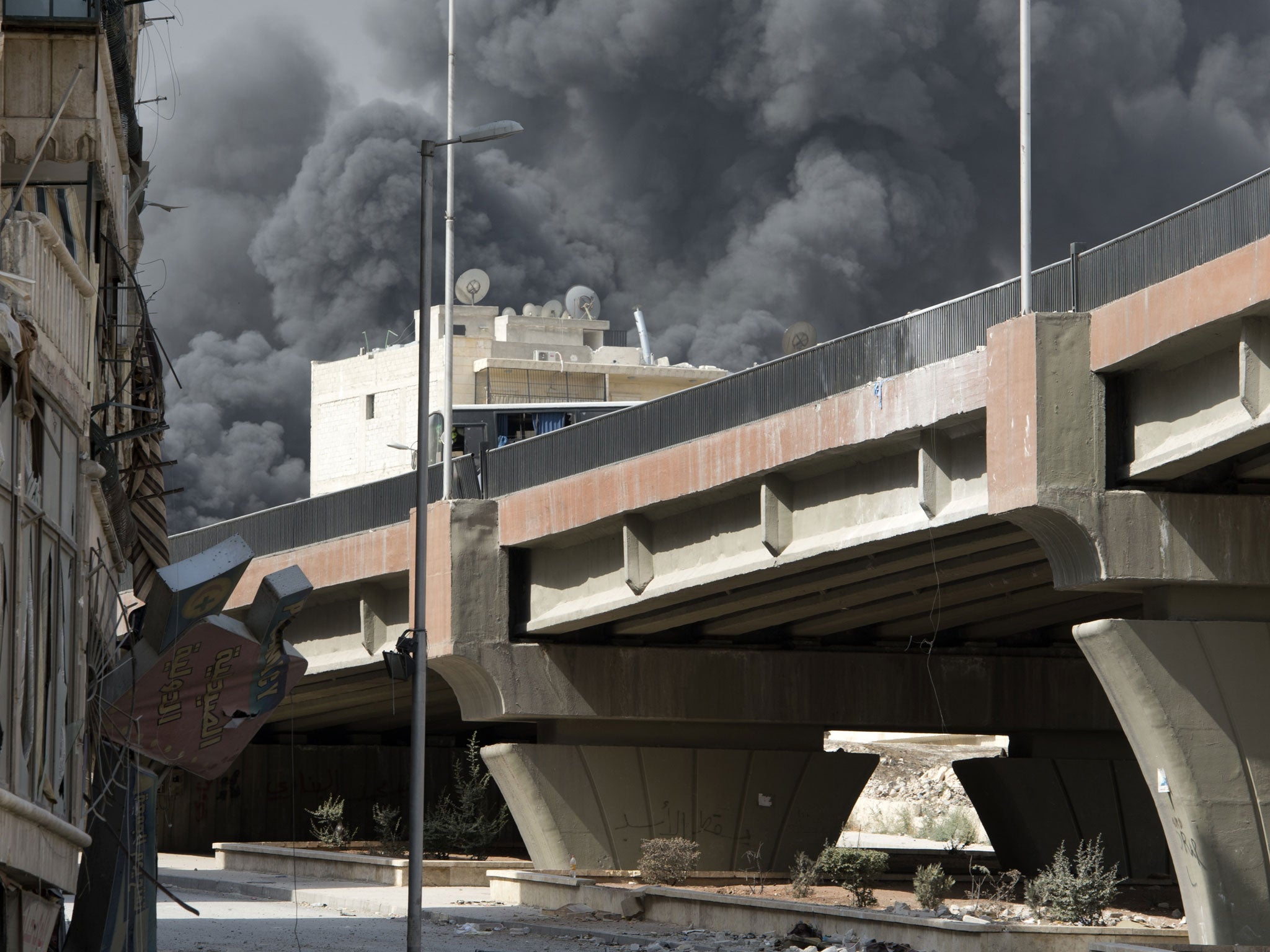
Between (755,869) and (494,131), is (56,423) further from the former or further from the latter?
(755,869)

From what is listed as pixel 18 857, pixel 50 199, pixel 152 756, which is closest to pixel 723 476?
pixel 152 756

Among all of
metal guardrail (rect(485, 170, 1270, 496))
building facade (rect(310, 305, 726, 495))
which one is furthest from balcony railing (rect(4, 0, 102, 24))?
building facade (rect(310, 305, 726, 495))

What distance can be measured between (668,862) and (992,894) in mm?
4782

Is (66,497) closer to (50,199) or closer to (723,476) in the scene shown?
(50,199)

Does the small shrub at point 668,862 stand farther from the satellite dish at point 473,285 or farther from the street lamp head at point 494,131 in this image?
the satellite dish at point 473,285

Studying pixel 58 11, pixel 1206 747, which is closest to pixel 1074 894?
pixel 1206 747

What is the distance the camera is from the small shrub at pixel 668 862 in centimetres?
2819

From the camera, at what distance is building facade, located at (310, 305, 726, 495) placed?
102438mm

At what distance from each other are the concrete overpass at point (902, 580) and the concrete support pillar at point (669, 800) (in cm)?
6

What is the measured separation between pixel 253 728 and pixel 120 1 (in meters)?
7.55

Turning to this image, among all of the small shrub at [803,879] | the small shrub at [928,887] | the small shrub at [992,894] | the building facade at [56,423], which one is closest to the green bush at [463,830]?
the small shrub at [803,879]

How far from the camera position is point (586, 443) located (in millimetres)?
27984

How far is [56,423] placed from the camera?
13.7 metres

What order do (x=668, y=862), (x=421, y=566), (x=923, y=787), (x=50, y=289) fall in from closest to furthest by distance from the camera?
(x=50, y=289) < (x=421, y=566) < (x=668, y=862) < (x=923, y=787)
